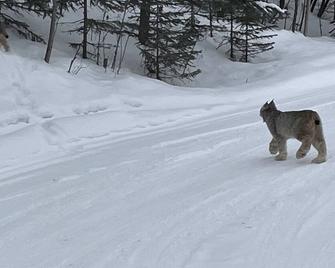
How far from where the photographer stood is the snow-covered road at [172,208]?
4.62 meters

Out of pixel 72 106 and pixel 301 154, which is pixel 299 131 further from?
pixel 72 106

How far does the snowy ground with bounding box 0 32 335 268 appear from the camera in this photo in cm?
475

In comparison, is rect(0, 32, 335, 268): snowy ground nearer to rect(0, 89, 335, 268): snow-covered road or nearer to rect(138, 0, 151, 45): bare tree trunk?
rect(0, 89, 335, 268): snow-covered road

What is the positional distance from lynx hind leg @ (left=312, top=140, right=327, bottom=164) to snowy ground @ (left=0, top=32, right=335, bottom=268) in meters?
0.10

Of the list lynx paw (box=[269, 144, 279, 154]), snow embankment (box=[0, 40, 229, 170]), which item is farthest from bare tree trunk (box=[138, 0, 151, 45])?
lynx paw (box=[269, 144, 279, 154])

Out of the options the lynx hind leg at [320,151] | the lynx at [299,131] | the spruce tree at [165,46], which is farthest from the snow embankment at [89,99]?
the lynx hind leg at [320,151]

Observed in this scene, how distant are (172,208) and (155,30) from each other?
12.1 metres

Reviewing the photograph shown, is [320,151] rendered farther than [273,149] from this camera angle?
No

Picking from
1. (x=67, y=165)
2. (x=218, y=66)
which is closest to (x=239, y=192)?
(x=67, y=165)

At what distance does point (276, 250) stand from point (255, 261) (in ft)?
0.87

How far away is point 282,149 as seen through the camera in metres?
7.36

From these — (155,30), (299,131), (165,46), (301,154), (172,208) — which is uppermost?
(299,131)

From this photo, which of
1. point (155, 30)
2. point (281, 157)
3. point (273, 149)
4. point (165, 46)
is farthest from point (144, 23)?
point (281, 157)

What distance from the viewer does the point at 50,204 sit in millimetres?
6262
